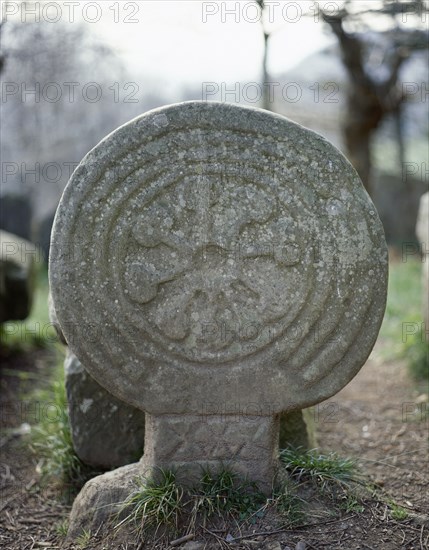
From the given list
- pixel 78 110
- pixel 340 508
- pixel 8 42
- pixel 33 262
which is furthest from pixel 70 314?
pixel 78 110

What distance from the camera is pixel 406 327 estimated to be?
17.0 feet

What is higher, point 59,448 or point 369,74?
point 369,74

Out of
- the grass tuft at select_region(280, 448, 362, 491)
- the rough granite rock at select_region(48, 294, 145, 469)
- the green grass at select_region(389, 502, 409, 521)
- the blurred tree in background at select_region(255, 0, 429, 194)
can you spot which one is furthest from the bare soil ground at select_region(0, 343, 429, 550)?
the blurred tree in background at select_region(255, 0, 429, 194)

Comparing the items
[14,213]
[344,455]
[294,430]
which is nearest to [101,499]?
[294,430]

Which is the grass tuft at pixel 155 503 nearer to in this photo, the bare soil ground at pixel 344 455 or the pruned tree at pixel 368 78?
the bare soil ground at pixel 344 455

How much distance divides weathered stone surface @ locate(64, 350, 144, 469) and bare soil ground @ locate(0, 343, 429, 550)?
293mm

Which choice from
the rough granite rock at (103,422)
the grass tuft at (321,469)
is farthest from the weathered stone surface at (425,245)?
the rough granite rock at (103,422)

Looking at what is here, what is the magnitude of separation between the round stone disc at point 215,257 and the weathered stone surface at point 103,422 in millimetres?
640

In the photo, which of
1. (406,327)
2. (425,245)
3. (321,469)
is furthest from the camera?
(406,327)

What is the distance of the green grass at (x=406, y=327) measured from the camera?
4.64m

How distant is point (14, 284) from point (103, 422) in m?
2.00

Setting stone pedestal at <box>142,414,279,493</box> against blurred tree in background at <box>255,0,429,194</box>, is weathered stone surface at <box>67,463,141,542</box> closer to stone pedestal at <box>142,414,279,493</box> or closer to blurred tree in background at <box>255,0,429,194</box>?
stone pedestal at <box>142,414,279,493</box>

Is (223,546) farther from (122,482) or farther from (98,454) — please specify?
(98,454)

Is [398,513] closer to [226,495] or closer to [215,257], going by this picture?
[226,495]
